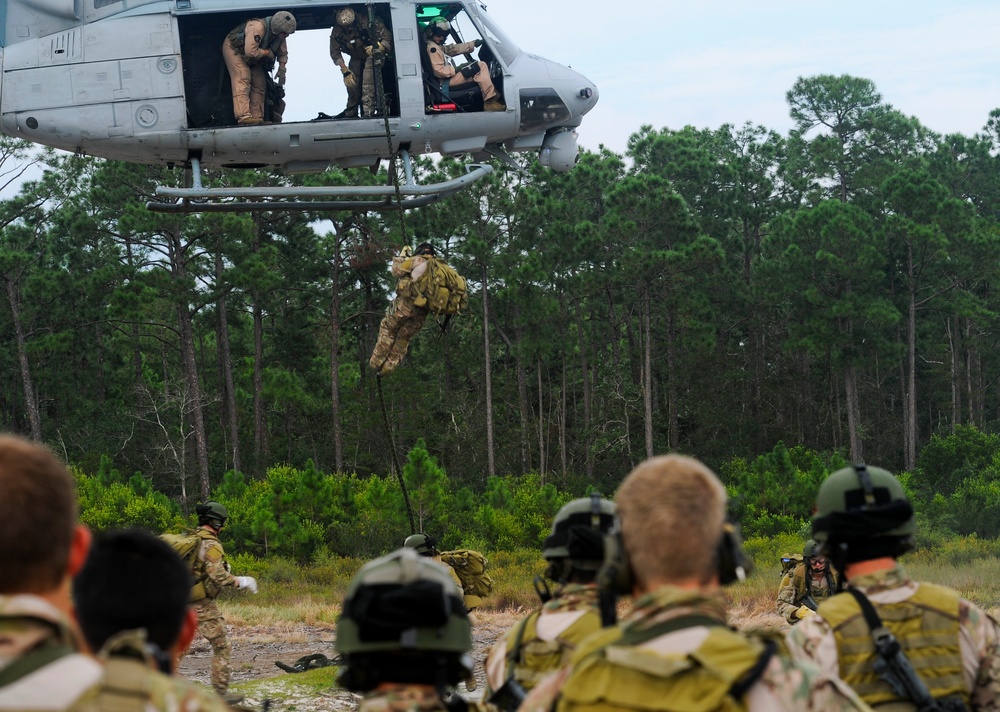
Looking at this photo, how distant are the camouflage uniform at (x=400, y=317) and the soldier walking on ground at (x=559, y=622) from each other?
19.7 ft

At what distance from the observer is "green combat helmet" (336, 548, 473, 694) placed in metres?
→ 2.56

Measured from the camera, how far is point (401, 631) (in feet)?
8.41

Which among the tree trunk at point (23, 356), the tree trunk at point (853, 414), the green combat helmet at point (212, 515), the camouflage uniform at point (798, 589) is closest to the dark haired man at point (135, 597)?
the green combat helmet at point (212, 515)

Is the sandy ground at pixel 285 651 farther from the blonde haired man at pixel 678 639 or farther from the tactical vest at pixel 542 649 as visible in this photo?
the blonde haired man at pixel 678 639

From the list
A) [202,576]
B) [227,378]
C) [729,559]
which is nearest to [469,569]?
[202,576]

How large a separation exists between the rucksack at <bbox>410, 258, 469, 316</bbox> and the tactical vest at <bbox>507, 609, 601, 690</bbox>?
637 cm

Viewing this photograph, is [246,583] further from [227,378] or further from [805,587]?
[227,378]

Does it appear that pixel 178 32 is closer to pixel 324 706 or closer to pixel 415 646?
pixel 324 706

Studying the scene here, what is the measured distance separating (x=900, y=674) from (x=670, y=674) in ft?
4.26

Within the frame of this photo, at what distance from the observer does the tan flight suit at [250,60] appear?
1049cm

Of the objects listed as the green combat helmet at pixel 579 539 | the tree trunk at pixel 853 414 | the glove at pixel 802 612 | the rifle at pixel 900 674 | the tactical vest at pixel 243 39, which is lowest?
the tree trunk at pixel 853 414

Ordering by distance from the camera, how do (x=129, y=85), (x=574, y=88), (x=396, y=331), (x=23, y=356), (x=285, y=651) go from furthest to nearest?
(x=23, y=356) < (x=285, y=651) < (x=574, y=88) < (x=129, y=85) < (x=396, y=331)

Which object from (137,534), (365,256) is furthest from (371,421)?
(137,534)

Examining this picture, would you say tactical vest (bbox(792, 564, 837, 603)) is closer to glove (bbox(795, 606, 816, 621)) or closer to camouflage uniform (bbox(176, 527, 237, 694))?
glove (bbox(795, 606, 816, 621))
